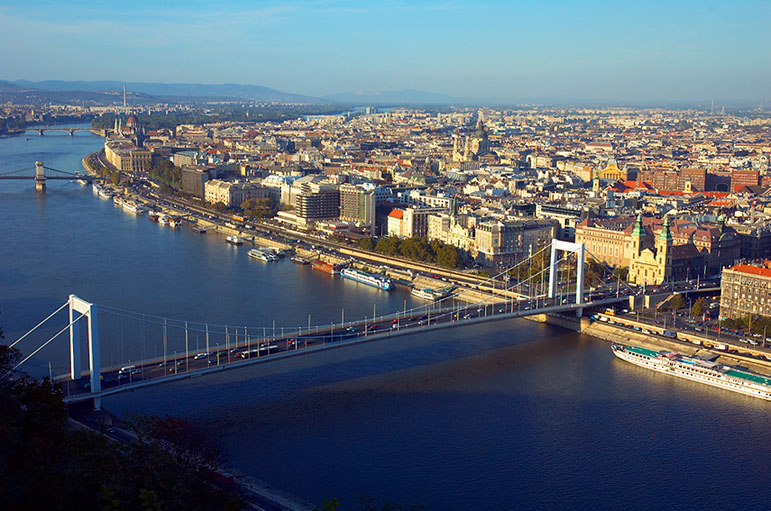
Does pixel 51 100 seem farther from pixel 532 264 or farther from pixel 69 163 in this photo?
pixel 532 264

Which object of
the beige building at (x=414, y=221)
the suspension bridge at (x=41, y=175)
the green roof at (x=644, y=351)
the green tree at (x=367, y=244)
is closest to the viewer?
the green roof at (x=644, y=351)

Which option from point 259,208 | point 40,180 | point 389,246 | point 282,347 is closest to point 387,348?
point 282,347

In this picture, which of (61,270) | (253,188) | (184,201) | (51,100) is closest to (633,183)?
(253,188)

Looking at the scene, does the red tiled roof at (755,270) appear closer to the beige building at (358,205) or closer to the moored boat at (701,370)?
the moored boat at (701,370)

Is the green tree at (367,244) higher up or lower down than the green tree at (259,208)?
lower down

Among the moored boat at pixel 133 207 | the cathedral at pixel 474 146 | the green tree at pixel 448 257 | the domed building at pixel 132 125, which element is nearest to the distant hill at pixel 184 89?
the domed building at pixel 132 125

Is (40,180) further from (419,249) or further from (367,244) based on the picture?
(419,249)
